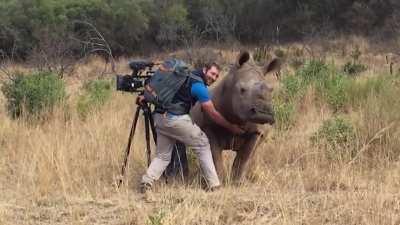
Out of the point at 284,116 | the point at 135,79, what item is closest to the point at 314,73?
the point at 284,116

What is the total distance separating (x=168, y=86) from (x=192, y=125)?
18.6 inches

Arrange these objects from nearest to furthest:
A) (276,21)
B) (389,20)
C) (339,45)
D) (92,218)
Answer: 1. (92,218)
2. (339,45)
3. (389,20)
4. (276,21)

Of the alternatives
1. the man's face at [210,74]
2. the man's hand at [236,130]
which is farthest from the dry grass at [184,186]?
the man's face at [210,74]

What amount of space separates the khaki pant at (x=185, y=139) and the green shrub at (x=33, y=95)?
4545 mm

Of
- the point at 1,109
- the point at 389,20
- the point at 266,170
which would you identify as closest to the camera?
the point at 266,170

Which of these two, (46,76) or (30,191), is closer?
(30,191)

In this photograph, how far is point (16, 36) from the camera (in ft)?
114

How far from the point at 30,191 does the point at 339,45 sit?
26554 mm

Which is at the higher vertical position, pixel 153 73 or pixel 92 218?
pixel 153 73

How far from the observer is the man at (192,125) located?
6.86 metres

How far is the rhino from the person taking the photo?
22.3ft

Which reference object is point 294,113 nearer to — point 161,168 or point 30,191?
point 161,168

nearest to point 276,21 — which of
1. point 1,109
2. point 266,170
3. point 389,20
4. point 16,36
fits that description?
point 389,20

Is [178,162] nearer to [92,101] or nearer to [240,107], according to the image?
[240,107]
